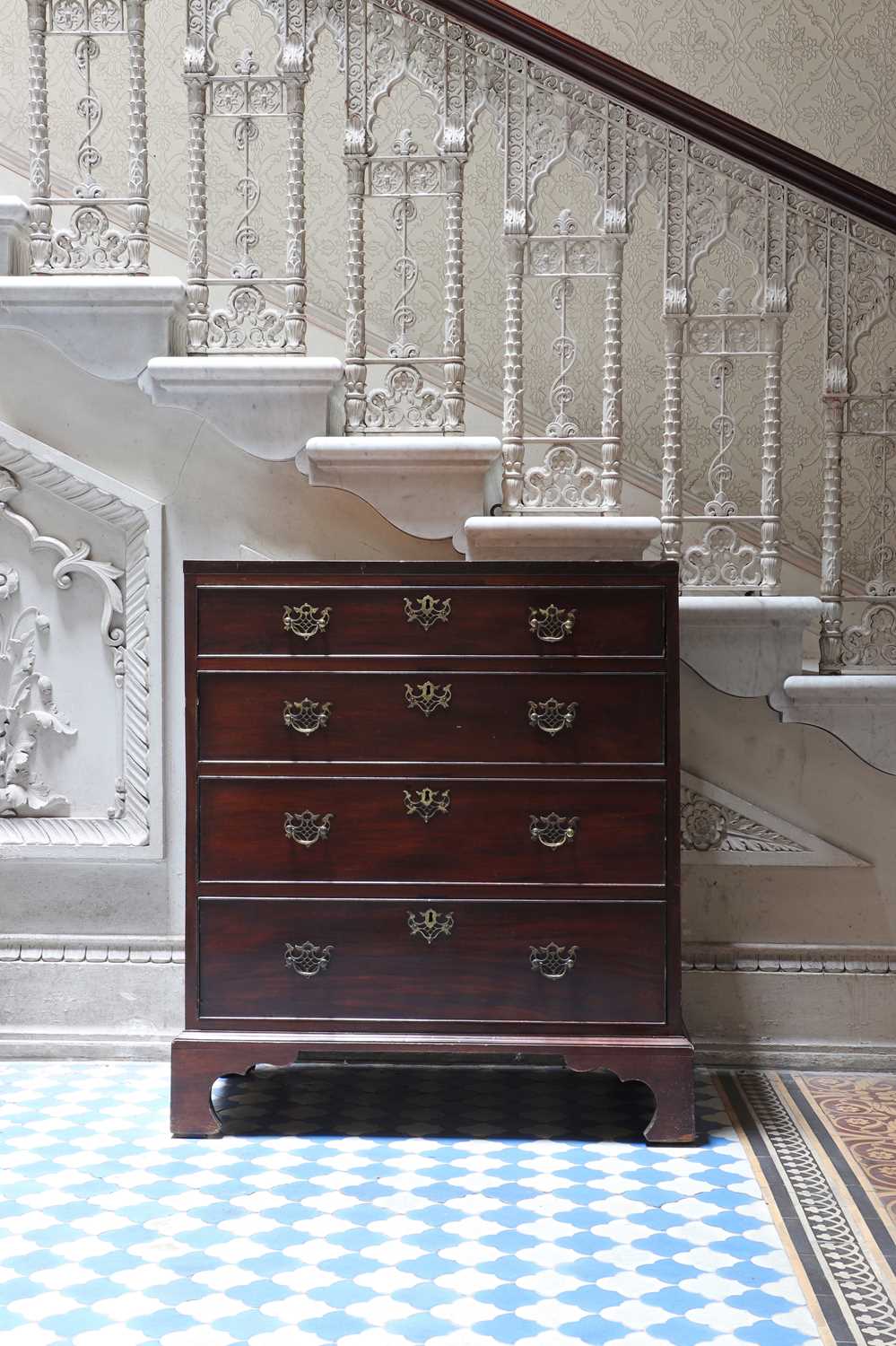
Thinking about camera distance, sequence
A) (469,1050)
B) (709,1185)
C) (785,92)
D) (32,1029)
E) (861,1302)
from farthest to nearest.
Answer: (785,92) < (32,1029) < (469,1050) < (709,1185) < (861,1302)

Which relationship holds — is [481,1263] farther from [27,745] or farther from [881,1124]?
[27,745]

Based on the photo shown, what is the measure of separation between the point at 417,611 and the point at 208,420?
2.91 feet

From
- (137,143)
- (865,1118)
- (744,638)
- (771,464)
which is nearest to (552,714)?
(744,638)

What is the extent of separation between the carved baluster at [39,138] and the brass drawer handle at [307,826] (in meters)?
1.63

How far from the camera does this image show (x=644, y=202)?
495 centimetres

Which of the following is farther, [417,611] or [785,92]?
[785,92]

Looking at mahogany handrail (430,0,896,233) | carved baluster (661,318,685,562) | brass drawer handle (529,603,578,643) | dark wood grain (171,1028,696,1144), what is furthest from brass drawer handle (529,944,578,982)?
mahogany handrail (430,0,896,233)

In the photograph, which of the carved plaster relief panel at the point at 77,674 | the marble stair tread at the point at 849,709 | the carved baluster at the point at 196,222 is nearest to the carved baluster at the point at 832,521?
the marble stair tread at the point at 849,709

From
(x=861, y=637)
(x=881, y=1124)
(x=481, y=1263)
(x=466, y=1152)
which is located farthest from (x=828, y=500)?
(x=481, y=1263)

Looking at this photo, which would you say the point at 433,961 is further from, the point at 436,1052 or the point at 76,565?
the point at 76,565

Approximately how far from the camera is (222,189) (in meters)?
4.98

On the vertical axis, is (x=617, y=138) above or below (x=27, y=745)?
above

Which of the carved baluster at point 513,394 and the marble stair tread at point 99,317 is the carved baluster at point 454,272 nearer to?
the carved baluster at point 513,394

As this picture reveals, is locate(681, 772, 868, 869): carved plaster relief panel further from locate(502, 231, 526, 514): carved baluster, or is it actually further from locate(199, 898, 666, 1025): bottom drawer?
locate(502, 231, 526, 514): carved baluster
